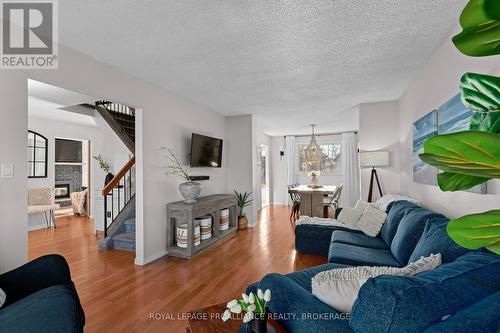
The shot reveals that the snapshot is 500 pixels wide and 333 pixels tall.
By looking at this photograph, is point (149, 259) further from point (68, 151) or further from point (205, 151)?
point (68, 151)

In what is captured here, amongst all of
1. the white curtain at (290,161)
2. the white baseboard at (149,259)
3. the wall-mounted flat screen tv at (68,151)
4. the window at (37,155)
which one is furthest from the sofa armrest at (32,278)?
the white curtain at (290,161)

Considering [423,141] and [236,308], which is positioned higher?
[423,141]

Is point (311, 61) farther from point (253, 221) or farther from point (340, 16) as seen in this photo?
point (253, 221)

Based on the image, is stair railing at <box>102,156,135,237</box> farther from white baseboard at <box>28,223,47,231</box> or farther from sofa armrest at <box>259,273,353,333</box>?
sofa armrest at <box>259,273,353,333</box>

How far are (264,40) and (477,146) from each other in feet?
7.05

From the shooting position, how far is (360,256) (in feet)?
7.32

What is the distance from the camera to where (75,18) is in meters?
1.87

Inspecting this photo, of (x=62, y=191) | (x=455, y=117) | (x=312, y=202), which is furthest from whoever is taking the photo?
(x=62, y=191)

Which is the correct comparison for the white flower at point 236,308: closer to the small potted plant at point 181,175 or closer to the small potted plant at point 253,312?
the small potted plant at point 253,312

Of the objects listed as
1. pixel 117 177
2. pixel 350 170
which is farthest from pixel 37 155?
pixel 350 170

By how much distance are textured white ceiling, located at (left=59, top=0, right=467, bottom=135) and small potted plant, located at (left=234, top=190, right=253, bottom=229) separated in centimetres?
238

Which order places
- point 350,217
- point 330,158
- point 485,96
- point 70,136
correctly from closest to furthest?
point 485,96, point 350,217, point 70,136, point 330,158

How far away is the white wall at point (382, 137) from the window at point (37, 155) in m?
7.32

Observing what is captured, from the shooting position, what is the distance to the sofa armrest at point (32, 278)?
55.1 inches
